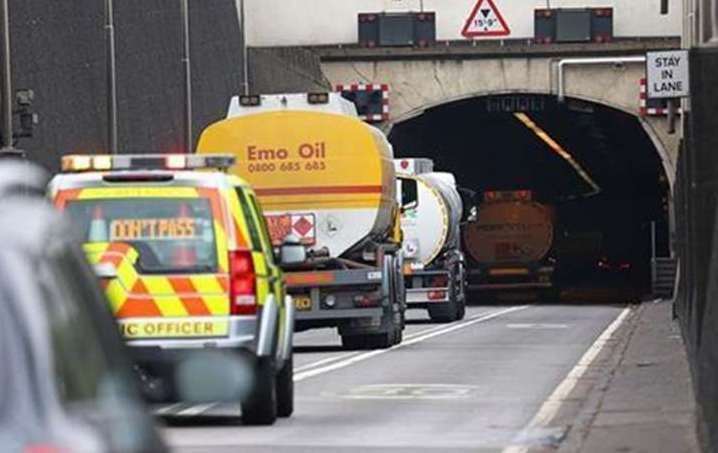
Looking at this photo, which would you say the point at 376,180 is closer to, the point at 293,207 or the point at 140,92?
the point at 293,207

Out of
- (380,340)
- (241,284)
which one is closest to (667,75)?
(380,340)

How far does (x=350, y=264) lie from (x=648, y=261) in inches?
2206

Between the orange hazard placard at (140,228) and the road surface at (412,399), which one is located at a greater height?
the orange hazard placard at (140,228)

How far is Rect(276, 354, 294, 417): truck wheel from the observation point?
1669 centimetres

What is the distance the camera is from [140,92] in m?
44.6

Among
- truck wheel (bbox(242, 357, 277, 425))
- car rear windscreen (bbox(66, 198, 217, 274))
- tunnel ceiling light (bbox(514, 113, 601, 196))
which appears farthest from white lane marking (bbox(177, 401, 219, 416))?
tunnel ceiling light (bbox(514, 113, 601, 196))

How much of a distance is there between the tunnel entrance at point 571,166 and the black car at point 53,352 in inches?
1965

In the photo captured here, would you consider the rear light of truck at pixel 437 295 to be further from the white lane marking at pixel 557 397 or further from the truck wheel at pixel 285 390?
the truck wheel at pixel 285 390

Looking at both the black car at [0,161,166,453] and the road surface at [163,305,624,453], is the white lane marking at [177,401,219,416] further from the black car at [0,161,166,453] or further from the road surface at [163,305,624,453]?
the black car at [0,161,166,453]

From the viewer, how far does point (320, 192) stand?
91.3ft

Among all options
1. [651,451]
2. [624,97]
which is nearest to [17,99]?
[651,451]

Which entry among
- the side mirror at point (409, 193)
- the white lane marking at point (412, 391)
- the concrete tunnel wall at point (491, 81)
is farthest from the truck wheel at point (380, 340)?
the concrete tunnel wall at point (491, 81)

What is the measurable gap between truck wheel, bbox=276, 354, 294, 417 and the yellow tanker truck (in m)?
10.2

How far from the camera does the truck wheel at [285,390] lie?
16688mm
